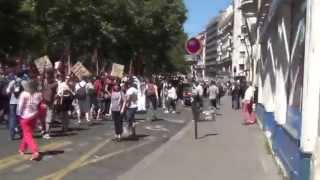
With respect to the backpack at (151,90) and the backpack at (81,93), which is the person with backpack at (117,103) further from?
the backpack at (151,90)

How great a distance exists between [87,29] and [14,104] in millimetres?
28062

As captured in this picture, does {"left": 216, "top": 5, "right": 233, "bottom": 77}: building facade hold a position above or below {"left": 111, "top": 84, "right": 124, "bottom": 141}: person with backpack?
above

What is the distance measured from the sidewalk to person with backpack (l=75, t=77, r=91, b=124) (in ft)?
15.8

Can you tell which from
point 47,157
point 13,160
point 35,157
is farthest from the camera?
point 47,157

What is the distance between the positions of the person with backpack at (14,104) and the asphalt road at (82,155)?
0.33 meters

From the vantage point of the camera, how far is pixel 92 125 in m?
26.1

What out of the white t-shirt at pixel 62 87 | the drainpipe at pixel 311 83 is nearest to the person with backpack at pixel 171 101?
the white t-shirt at pixel 62 87

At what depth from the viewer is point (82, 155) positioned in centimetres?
1669

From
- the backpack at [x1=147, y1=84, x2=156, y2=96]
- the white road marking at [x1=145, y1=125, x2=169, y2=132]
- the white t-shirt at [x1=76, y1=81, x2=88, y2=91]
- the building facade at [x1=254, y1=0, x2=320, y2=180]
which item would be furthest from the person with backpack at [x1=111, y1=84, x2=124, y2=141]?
the backpack at [x1=147, y1=84, x2=156, y2=96]

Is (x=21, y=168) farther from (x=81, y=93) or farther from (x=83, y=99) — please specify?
(x=83, y=99)

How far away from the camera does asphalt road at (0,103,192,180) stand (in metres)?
13.5

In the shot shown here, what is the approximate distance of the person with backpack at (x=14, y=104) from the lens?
19578 mm

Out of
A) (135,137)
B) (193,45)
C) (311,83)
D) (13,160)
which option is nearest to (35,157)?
(13,160)

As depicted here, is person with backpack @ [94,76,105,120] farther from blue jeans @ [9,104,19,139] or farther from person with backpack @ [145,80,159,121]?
blue jeans @ [9,104,19,139]
